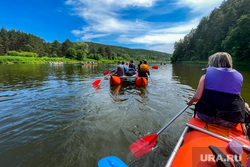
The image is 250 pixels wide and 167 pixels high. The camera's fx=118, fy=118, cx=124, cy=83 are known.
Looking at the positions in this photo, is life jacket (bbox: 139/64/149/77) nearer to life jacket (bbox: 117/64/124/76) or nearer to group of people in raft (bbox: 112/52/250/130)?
life jacket (bbox: 117/64/124/76)

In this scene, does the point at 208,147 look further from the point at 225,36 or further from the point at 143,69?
the point at 225,36

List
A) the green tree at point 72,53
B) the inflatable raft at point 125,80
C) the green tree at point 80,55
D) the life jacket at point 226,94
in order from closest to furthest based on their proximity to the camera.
Answer: 1. the life jacket at point 226,94
2. the inflatable raft at point 125,80
3. the green tree at point 80,55
4. the green tree at point 72,53

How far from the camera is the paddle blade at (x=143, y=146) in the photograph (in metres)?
2.74

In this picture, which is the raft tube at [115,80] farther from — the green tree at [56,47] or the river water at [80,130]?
the green tree at [56,47]

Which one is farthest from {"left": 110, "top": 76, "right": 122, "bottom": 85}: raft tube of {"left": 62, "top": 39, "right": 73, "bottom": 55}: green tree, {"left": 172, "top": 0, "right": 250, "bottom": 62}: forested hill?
{"left": 62, "top": 39, "right": 73, "bottom": 55}: green tree

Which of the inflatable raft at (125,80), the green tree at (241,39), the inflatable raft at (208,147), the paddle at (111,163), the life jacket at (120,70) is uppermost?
the green tree at (241,39)

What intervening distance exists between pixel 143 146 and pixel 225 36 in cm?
6122

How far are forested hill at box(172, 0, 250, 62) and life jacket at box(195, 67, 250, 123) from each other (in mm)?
36143

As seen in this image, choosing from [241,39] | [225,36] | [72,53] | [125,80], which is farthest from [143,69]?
[72,53]

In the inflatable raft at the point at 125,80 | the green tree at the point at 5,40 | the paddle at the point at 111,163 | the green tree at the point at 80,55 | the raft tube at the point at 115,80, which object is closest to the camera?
the paddle at the point at 111,163

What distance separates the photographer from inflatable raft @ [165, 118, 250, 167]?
1435mm

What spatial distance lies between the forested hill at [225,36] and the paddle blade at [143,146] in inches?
1456

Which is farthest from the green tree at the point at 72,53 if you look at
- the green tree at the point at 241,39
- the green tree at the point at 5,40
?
the green tree at the point at 241,39

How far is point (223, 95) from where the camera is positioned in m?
2.19
